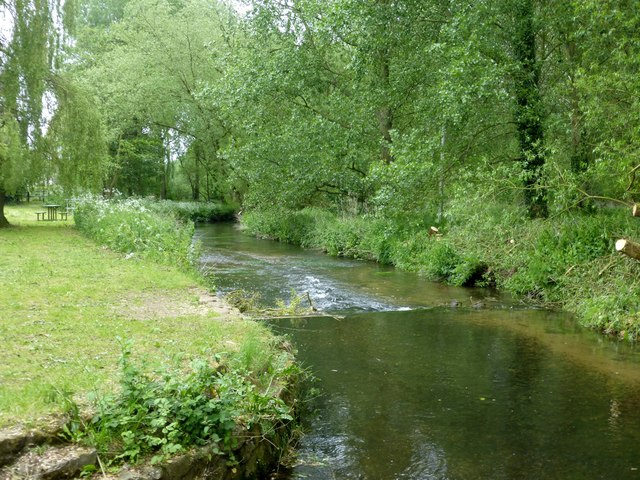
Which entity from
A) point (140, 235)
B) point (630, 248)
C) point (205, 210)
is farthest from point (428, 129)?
point (205, 210)

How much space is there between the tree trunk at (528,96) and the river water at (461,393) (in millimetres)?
3442

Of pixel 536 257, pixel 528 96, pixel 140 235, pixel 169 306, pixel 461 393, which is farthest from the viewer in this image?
pixel 140 235

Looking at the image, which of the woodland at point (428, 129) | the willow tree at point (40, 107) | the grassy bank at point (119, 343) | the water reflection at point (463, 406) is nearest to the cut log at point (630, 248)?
the woodland at point (428, 129)

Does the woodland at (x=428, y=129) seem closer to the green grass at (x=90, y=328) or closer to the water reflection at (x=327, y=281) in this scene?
the water reflection at (x=327, y=281)

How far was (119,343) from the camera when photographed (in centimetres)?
532

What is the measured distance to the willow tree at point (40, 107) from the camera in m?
19.0

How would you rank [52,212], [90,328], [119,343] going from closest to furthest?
[119,343] < [90,328] < [52,212]

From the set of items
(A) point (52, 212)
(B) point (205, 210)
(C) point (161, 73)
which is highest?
(C) point (161, 73)

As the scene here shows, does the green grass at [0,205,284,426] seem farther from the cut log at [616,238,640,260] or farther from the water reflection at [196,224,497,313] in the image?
the cut log at [616,238,640,260]

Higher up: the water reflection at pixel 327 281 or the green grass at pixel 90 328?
the green grass at pixel 90 328

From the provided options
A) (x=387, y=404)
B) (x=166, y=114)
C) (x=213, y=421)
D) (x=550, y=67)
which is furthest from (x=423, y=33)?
(x=166, y=114)

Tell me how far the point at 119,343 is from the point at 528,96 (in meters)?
12.9

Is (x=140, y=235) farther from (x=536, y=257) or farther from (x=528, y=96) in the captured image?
(x=528, y=96)

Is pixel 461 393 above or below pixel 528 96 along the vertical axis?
below
